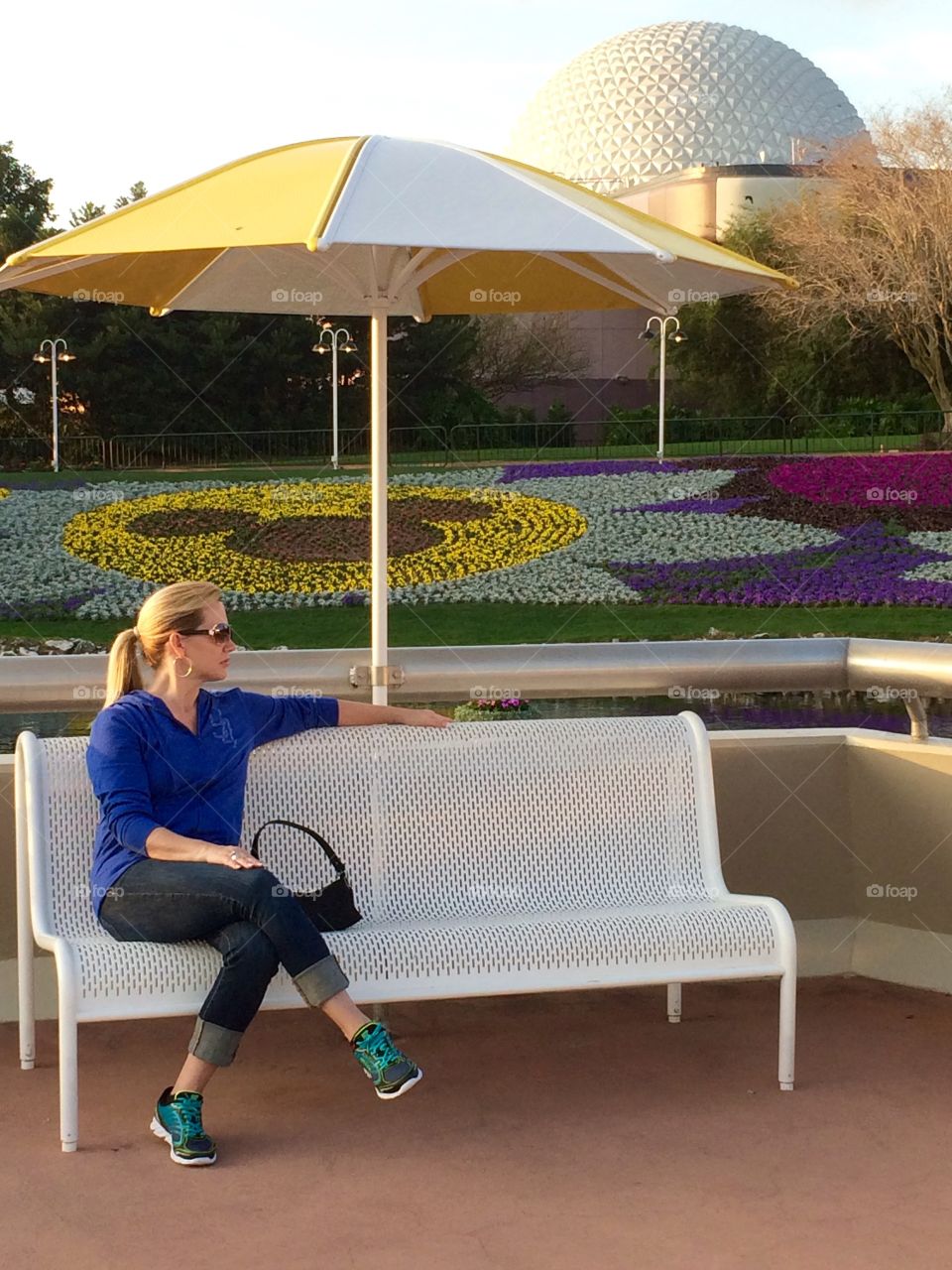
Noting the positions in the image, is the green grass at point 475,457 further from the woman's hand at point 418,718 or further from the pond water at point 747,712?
the woman's hand at point 418,718

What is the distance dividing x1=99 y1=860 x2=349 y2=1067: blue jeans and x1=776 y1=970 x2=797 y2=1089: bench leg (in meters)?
1.20

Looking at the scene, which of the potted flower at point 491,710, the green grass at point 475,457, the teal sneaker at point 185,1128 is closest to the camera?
the teal sneaker at point 185,1128

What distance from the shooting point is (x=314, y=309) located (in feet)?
18.9

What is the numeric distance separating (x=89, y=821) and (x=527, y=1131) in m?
1.49

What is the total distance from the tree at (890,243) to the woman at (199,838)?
27.0 metres

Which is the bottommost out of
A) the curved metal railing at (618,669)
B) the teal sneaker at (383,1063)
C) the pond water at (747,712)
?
the pond water at (747,712)

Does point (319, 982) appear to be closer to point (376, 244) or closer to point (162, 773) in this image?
point (162, 773)

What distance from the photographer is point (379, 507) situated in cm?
503

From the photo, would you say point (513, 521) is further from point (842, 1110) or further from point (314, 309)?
point (842, 1110)

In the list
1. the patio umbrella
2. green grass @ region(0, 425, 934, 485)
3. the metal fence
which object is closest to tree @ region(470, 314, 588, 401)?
the metal fence

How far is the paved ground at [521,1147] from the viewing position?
11.5 feet

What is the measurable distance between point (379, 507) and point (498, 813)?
1013 millimetres

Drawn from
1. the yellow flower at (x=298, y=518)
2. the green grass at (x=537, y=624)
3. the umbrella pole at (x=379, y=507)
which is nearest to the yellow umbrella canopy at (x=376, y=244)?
the umbrella pole at (x=379, y=507)

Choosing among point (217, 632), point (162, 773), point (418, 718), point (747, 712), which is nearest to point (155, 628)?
point (217, 632)
